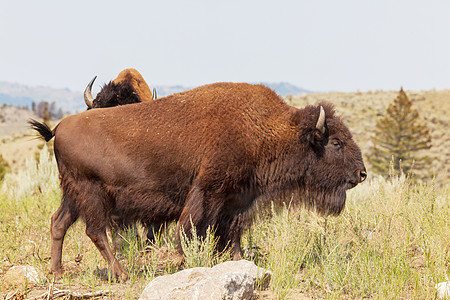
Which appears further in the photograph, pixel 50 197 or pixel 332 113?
pixel 50 197

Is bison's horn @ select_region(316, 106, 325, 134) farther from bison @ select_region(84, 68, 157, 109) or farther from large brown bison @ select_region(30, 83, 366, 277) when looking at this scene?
bison @ select_region(84, 68, 157, 109)

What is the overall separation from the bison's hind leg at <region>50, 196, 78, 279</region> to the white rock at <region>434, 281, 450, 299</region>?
3515mm

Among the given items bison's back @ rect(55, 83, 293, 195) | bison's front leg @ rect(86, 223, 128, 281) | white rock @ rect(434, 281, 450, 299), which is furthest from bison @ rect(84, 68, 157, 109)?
white rock @ rect(434, 281, 450, 299)

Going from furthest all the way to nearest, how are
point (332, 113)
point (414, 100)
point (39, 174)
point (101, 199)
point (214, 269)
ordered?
1. point (414, 100)
2. point (39, 174)
3. point (332, 113)
4. point (101, 199)
5. point (214, 269)

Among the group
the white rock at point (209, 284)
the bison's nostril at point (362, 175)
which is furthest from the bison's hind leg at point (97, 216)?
the bison's nostril at point (362, 175)

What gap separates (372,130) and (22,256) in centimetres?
3476

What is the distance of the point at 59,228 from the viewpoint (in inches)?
187

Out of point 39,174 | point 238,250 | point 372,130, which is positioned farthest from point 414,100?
point 238,250

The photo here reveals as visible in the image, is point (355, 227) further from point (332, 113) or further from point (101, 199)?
point (101, 199)

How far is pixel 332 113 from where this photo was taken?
531 centimetres

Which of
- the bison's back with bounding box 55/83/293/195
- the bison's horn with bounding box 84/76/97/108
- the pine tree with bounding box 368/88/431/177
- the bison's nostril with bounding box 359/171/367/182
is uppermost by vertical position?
the bison's horn with bounding box 84/76/97/108

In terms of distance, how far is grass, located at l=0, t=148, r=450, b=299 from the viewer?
4.00 meters

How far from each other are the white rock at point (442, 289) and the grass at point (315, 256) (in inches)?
2.6

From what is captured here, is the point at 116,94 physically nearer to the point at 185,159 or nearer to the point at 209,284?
the point at 185,159
